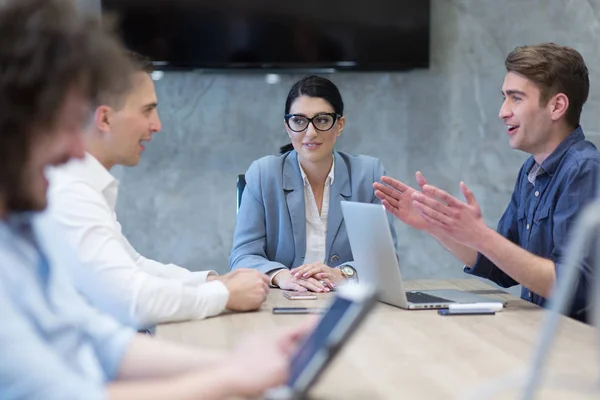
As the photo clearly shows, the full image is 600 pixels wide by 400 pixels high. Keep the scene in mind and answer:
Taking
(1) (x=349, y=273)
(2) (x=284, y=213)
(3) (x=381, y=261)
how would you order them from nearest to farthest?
(3) (x=381, y=261) → (1) (x=349, y=273) → (2) (x=284, y=213)

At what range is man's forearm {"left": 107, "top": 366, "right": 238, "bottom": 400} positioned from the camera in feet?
3.76

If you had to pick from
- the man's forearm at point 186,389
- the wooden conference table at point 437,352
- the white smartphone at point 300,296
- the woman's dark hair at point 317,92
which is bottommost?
the white smartphone at point 300,296

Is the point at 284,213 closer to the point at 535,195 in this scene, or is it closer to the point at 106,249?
the point at 535,195

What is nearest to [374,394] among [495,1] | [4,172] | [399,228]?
[4,172]

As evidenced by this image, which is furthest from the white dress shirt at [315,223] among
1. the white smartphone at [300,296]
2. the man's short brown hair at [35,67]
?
the man's short brown hair at [35,67]

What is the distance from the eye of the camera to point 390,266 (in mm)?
2297

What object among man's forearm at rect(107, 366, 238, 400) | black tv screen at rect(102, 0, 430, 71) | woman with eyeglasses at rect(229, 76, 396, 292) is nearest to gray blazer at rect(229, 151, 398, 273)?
woman with eyeglasses at rect(229, 76, 396, 292)

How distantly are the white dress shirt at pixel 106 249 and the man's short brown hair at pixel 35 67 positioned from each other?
0.86 metres

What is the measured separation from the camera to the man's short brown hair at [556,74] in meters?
2.73

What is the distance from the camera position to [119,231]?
223 centimetres

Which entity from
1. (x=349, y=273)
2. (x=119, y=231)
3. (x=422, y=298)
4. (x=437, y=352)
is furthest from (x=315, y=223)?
(x=437, y=352)

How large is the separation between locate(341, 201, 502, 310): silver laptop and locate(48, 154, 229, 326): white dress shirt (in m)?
0.48

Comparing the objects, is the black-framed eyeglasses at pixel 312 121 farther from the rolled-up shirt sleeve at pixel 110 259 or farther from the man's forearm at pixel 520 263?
the rolled-up shirt sleeve at pixel 110 259

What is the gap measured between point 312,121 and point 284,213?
0.37 metres
